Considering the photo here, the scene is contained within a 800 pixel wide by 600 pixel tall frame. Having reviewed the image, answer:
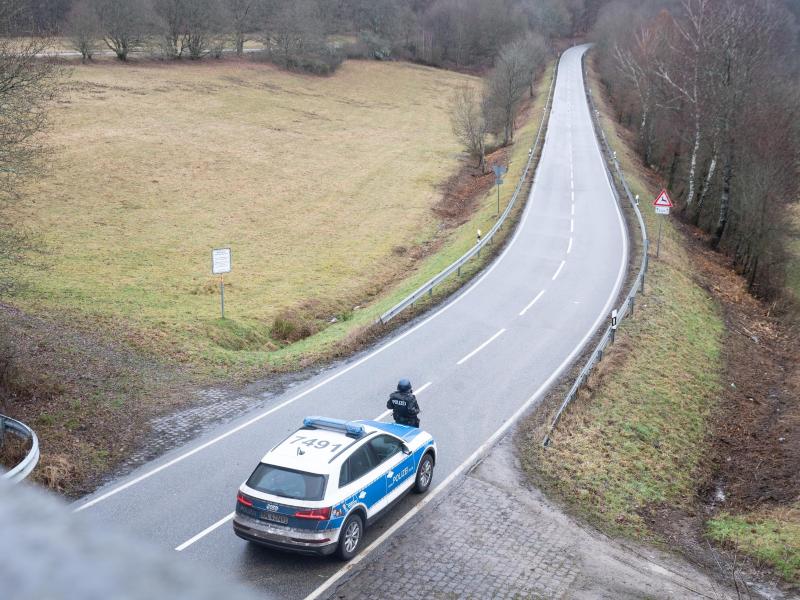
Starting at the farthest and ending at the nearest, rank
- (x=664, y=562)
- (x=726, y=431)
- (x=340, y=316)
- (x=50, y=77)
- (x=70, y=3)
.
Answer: (x=70, y=3) < (x=340, y=316) < (x=726, y=431) < (x=50, y=77) < (x=664, y=562)

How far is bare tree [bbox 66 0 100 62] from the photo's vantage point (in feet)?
199

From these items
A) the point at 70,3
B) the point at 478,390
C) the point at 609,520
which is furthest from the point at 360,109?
the point at 609,520

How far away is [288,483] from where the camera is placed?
9867 millimetres

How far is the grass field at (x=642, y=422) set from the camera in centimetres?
1302

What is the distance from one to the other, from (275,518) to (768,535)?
7966 millimetres

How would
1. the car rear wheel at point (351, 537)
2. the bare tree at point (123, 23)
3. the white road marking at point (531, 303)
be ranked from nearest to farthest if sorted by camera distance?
the car rear wheel at point (351, 537)
the white road marking at point (531, 303)
the bare tree at point (123, 23)

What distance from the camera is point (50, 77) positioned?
15398 millimetres

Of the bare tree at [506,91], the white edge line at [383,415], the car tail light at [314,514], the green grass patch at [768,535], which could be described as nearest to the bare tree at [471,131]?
the bare tree at [506,91]

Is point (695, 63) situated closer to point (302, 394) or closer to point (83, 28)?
point (302, 394)

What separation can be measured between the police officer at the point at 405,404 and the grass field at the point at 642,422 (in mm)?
2506

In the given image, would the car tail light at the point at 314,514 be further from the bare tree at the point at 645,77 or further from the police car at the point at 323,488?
the bare tree at the point at 645,77

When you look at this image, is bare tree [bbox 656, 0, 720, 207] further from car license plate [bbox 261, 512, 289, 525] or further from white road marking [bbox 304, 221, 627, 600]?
car license plate [bbox 261, 512, 289, 525]

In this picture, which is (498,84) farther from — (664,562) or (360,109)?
(664,562)

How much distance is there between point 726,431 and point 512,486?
23.4 ft
